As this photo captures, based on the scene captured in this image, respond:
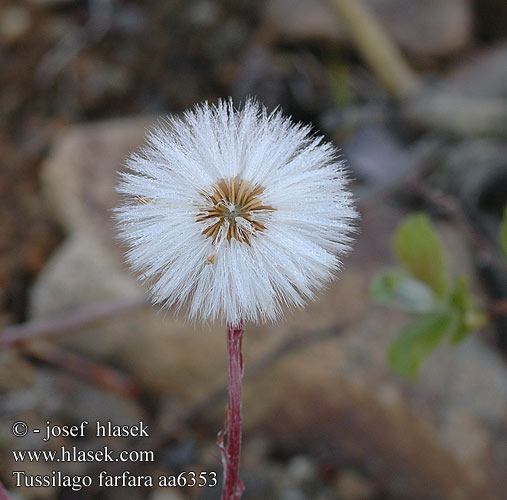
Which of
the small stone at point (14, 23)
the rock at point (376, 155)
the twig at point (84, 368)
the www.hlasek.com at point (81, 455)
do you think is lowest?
the www.hlasek.com at point (81, 455)

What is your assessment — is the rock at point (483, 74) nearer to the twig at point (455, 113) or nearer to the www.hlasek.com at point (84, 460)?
the twig at point (455, 113)

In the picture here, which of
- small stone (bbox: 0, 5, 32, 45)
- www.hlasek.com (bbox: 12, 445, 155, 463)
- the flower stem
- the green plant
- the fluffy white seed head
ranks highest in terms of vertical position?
small stone (bbox: 0, 5, 32, 45)

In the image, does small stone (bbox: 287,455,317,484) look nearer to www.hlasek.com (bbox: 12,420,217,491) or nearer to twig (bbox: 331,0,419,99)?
www.hlasek.com (bbox: 12,420,217,491)

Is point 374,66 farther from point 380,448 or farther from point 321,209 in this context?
point 321,209

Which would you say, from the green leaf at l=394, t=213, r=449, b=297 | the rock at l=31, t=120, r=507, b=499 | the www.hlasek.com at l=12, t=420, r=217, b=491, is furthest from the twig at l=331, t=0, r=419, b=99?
the www.hlasek.com at l=12, t=420, r=217, b=491

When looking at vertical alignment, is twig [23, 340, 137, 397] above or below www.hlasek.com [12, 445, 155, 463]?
above

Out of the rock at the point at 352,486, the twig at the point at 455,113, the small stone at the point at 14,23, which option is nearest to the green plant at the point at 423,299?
the rock at the point at 352,486

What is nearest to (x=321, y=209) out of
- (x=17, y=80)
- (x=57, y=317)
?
(x=57, y=317)
